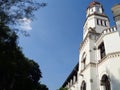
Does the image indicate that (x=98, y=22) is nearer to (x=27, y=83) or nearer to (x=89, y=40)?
(x=89, y=40)

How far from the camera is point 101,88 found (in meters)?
19.1

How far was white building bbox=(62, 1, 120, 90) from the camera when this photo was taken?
59.8 feet

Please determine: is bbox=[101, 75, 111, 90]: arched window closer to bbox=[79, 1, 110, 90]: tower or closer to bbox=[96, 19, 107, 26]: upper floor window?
bbox=[79, 1, 110, 90]: tower

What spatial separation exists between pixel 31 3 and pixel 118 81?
992 centimetres

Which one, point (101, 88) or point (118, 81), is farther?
point (101, 88)

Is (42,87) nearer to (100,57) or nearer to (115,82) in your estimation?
(100,57)

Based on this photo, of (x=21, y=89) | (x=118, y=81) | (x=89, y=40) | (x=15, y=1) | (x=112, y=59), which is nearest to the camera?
(x=15, y=1)

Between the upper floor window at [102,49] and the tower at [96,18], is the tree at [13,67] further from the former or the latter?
the tower at [96,18]

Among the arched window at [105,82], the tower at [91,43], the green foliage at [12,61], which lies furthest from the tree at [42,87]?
the arched window at [105,82]

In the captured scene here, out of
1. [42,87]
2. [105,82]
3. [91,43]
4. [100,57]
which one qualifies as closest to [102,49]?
[100,57]

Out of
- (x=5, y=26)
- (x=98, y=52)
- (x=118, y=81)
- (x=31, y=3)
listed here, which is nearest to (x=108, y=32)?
(x=98, y=52)

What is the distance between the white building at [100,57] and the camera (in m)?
18.2

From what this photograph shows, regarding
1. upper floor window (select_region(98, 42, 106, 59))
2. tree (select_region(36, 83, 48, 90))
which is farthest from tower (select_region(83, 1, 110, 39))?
tree (select_region(36, 83, 48, 90))

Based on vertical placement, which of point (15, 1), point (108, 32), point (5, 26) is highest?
point (108, 32)
